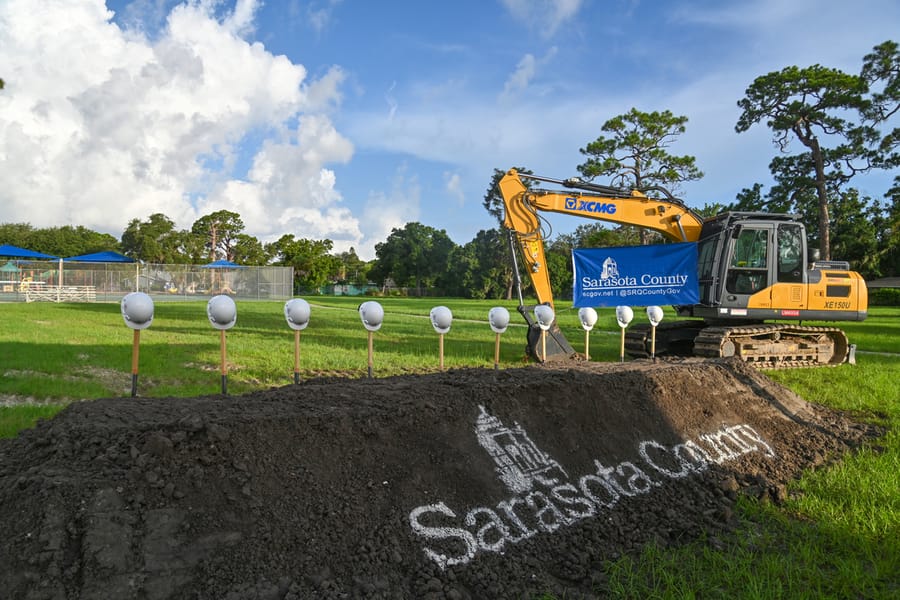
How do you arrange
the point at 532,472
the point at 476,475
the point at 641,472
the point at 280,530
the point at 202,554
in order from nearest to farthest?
1. the point at 202,554
2. the point at 280,530
3. the point at 476,475
4. the point at 532,472
5. the point at 641,472

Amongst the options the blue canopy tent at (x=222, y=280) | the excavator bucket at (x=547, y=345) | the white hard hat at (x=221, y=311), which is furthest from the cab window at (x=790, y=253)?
the blue canopy tent at (x=222, y=280)

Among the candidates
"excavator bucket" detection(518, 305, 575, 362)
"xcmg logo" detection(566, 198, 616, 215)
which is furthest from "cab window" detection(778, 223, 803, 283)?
"excavator bucket" detection(518, 305, 575, 362)

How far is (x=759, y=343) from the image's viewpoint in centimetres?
1005

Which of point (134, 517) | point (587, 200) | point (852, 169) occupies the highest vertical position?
point (852, 169)

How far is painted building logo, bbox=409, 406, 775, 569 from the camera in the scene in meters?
3.06

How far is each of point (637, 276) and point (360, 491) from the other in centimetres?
860

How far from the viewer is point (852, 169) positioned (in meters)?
31.9

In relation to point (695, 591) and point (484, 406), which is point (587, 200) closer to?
point (484, 406)

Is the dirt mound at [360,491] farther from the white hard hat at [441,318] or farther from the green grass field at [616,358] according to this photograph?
the white hard hat at [441,318]

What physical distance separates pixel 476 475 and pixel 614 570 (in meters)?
1.00

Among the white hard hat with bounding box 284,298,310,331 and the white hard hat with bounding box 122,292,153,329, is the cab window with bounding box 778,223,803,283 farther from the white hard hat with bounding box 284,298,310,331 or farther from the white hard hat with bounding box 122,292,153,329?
the white hard hat with bounding box 122,292,153,329

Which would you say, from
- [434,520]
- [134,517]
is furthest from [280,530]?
[434,520]

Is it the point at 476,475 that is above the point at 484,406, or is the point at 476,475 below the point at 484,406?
below

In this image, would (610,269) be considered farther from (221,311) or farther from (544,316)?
(221,311)
